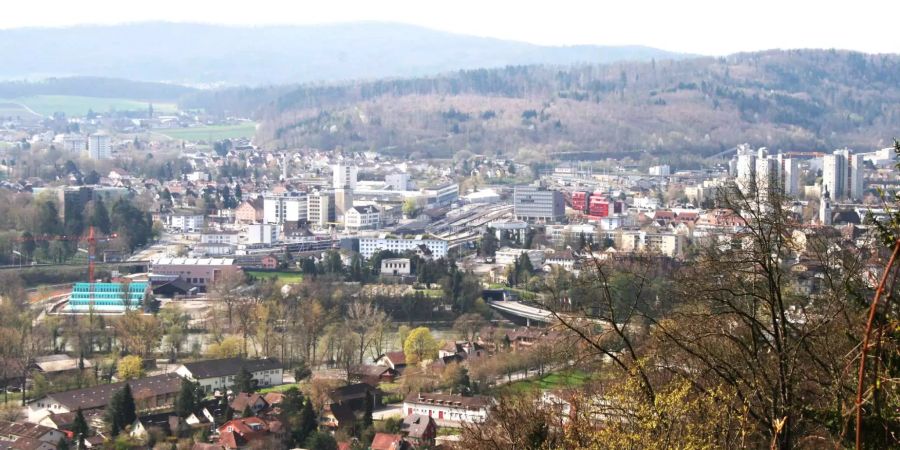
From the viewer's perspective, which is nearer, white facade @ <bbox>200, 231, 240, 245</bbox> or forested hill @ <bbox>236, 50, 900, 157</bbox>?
white facade @ <bbox>200, 231, 240, 245</bbox>

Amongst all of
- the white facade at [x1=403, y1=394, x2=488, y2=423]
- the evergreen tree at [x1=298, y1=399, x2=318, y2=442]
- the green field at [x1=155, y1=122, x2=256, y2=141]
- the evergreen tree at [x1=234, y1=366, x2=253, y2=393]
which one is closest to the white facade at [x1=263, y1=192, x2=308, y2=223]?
the evergreen tree at [x1=234, y1=366, x2=253, y2=393]

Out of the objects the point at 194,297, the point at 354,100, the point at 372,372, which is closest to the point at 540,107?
the point at 354,100

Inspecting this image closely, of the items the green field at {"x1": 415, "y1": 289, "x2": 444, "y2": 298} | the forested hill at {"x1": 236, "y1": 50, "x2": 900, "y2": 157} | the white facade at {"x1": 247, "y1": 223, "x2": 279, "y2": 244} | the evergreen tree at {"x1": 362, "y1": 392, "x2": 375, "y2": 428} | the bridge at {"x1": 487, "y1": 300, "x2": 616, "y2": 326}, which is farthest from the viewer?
the forested hill at {"x1": 236, "y1": 50, "x2": 900, "y2": 157}

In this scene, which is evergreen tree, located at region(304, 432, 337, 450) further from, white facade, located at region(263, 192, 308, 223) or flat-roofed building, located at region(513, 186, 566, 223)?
flat-roofed building, located at region(513, 186, 566, 223)

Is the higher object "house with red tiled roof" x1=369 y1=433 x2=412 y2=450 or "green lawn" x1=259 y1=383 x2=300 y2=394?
"house with red tiled roof" x1=369 y1=433 x2=412 y2=450

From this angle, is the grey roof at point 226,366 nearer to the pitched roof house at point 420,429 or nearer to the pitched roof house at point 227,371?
the pitched roof house at point 227,371

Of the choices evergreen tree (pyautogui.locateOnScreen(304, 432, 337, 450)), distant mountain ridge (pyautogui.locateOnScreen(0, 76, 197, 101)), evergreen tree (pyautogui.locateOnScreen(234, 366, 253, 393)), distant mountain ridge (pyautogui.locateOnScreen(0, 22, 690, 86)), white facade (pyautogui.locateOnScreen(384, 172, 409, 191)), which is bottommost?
evergreen tree (pyautogui.locateOnScreen(234, 366, 253, 393))

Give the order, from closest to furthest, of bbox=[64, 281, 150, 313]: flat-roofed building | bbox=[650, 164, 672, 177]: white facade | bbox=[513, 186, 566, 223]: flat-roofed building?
bbox=[64, 281, 150, 313]: flat-roofed building → bbox=[513, 186, 566, 223]: flat-roofed building → bbox=[650, 164, 672, 177]: white facade
